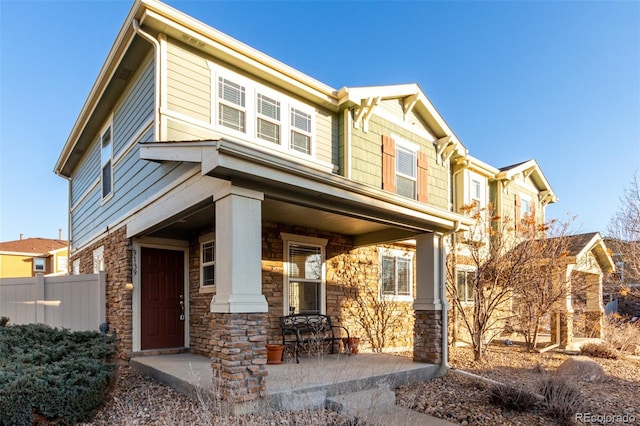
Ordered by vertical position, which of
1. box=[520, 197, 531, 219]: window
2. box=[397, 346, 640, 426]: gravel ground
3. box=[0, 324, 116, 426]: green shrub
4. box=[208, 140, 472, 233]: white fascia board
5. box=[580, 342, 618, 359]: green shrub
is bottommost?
box=[580, 342, 618, 359]: green shrub

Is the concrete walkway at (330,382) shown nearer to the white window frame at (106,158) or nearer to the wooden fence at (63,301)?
the wooden fence at (63,301)

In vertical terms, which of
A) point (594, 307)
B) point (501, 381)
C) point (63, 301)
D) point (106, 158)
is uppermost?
point (106, 158)

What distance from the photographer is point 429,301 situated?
726cm

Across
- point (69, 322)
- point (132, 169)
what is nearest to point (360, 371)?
point (132, 169)

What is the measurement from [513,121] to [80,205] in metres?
14.1

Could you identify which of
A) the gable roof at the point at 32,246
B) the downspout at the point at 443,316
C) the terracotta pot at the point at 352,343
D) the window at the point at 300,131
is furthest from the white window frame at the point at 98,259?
the gable roof at the point at 32,246

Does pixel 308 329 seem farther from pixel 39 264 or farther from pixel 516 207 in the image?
pixel 39 264

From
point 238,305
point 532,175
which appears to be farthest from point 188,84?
point 532,175

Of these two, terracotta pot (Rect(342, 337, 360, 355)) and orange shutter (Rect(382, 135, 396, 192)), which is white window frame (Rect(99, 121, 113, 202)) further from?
orange shutter (Rect(382, 135, 396, 192))

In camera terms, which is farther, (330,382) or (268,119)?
(268,119)

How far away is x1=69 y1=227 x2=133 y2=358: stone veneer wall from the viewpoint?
716cm

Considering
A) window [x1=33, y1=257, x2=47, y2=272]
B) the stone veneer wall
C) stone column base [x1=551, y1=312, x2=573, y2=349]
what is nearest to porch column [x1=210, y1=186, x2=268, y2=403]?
the stone veneer wall

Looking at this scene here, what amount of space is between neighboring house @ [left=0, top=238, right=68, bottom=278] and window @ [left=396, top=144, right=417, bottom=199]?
22.4 metres

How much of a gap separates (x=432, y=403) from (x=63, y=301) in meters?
7.44
